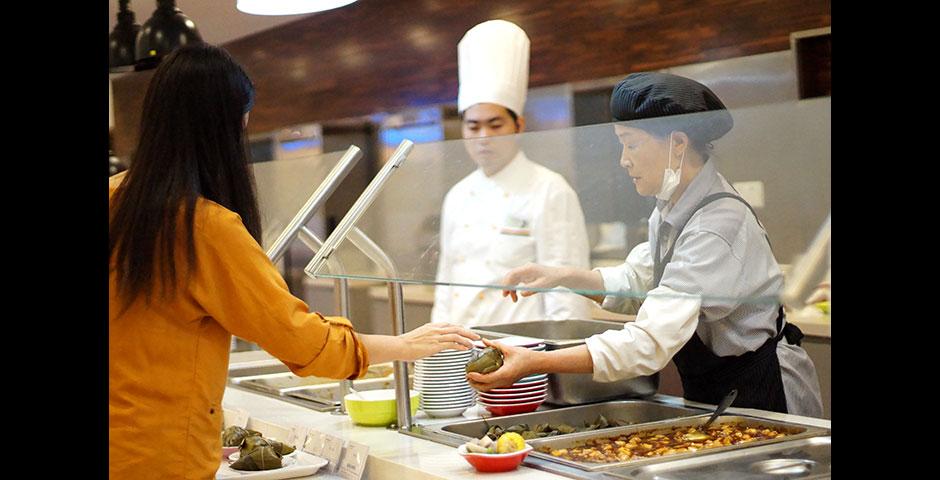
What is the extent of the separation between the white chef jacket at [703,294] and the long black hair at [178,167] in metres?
0.66

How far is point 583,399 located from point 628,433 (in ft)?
0.99

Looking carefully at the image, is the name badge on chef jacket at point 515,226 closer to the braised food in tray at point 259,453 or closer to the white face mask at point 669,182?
the white face mask at point 669,182

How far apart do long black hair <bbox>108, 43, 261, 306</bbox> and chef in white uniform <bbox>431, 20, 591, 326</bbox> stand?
409 mm

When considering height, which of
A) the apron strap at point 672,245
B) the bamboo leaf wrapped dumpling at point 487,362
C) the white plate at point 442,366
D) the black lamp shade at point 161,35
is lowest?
the white plate at point 442,366

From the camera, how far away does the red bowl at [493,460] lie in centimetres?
177

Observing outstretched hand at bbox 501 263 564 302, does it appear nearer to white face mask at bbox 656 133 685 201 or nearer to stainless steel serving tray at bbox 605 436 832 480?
white face mask at bbox 656 133 685 201

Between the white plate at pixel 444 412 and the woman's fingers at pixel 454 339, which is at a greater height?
the woman's fingers at pixel 454 339

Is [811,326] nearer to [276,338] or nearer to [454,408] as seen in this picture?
[454,408]

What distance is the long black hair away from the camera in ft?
5.41

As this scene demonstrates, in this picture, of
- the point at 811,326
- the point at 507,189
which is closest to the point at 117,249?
the point at 507,189

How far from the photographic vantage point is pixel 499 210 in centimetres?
Answer: 207

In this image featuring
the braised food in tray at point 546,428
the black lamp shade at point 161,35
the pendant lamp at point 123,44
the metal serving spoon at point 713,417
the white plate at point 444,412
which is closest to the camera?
the metal serving spoon at point 713,417

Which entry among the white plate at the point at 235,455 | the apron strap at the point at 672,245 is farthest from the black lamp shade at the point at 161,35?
the apron strap at the point at 672,245

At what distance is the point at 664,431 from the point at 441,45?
3.97m
